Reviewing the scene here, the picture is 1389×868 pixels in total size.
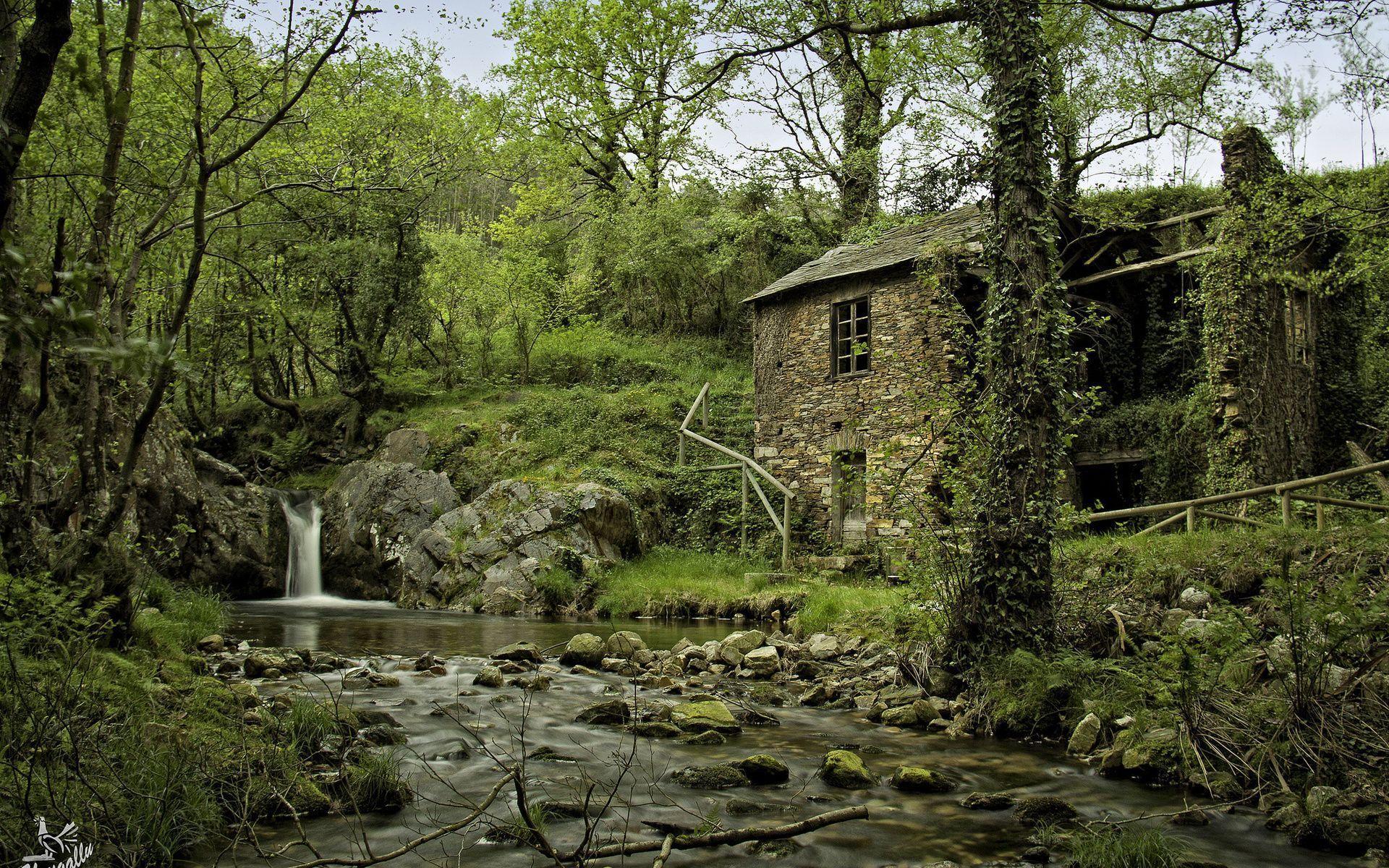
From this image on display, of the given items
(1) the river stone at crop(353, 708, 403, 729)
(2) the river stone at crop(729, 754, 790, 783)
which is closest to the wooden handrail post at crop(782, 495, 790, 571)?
(1) the river stone at crop(353, 708, 403, 729)

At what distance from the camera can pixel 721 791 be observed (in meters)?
4.92

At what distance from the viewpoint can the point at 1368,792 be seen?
424 cm

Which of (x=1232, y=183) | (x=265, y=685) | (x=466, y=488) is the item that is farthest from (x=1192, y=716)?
(x=466, y=488)

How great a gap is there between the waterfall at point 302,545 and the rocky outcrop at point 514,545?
219 centimetres

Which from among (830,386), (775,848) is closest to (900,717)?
(775,848)

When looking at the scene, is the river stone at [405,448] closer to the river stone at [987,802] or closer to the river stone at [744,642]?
the river stone at [744,642]

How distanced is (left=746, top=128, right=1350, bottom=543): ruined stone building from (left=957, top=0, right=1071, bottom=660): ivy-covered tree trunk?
4.92m

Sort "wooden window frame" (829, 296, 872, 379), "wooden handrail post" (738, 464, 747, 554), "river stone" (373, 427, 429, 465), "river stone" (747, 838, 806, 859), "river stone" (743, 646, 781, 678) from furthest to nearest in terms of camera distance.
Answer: "river stone" (373, 427, 429, 465) < "wooden window frame" (829, 296, 872, 379) < "wooden handrail post" (738, 464, 747, 554) < "river stone" (743, 646, 781, 678) < "river stone" (747, 838, 806, 859)

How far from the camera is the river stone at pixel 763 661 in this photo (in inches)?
356

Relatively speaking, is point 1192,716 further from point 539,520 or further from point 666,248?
point 666,248

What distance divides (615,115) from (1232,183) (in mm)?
11529

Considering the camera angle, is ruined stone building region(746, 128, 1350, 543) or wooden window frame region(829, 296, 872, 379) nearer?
ruined stone building region(746, 128, 1350, 543)

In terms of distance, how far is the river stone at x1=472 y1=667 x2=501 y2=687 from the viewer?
784cm

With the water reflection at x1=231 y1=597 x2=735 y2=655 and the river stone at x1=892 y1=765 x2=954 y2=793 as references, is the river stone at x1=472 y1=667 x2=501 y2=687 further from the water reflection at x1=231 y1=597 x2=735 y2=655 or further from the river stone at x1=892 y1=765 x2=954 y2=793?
the river stone at x1=892 y1=765 x2=954 y2=793
